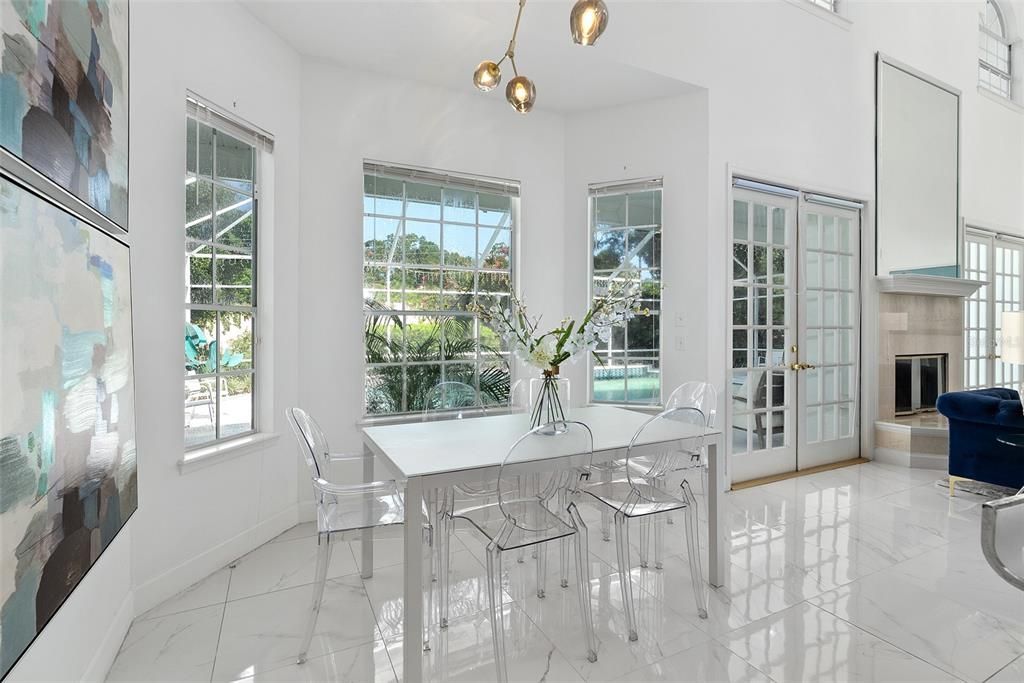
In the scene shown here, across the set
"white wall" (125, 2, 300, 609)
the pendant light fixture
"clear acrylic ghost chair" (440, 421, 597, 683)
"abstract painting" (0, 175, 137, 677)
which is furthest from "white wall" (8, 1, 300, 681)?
the pendant light fixture

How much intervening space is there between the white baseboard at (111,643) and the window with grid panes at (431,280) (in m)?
1.73

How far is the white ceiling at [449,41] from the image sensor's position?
2.90 meters

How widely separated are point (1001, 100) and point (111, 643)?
917 cm

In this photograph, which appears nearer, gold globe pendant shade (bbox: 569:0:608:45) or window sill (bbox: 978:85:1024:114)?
gold globe pendant shade (bbox: 569:0:608:45)

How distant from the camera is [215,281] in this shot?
2816 mm

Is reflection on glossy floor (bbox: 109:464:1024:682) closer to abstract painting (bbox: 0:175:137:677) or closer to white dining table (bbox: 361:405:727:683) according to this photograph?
white dining table (bbox: 361:405:727:683)

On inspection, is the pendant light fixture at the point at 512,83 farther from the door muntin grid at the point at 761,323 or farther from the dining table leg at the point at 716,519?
the door muntin grid at the point at 761,323

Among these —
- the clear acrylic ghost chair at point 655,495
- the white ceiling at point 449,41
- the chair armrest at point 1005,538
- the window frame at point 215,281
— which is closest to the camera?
the chair armrest at point 1005,538

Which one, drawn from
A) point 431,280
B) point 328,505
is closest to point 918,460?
point 431,280

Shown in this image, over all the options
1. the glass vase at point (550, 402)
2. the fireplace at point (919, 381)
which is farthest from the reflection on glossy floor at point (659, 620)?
the fireplace at point (919, 381)

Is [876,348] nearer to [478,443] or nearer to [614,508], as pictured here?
[614,508]

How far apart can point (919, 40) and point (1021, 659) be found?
5704 millimetres

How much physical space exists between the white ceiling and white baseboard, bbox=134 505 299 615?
2916mm

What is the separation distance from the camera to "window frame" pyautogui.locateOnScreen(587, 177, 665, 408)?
405 centimetres
